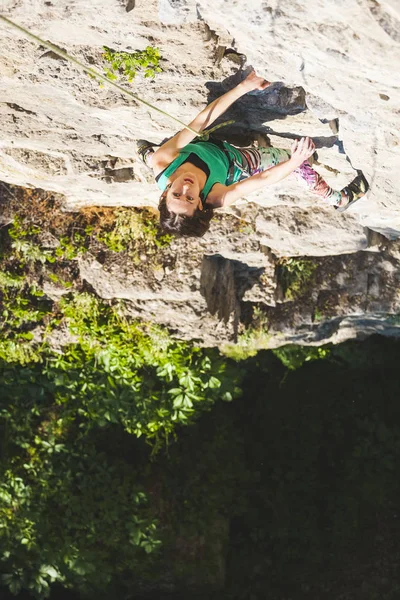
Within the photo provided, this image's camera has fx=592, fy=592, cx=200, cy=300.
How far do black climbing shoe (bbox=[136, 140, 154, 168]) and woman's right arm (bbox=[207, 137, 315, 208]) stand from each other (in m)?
0.64

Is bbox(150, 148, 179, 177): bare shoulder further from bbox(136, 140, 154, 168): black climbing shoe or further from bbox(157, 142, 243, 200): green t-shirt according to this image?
bbox(136, 140, 154, 168): black climbing shoe

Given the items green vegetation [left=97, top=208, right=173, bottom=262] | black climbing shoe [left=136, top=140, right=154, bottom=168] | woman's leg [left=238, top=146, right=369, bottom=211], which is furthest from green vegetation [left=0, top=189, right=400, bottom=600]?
woman's leg [left=238, top=146, right=369, bottom=211]

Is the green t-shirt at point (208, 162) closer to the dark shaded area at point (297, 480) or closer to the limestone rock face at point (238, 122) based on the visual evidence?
the limestone rock face at point (238, 122)

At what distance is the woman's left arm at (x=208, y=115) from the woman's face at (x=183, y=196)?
34cm

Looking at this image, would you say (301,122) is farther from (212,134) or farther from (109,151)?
(109,151)

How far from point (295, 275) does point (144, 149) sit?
1703 mm

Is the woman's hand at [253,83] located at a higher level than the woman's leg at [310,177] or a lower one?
higher

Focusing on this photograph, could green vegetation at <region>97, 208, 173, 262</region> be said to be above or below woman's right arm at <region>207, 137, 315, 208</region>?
below

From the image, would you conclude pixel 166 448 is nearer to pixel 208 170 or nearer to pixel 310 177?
pixel 310 177

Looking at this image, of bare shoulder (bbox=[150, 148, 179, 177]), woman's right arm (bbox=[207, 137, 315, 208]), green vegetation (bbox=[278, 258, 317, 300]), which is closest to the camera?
woman's right arm (bbox=[207, 137, 315, 208])

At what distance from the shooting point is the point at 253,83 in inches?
111

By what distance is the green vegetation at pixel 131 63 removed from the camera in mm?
2822

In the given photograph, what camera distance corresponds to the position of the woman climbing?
9.09 ft

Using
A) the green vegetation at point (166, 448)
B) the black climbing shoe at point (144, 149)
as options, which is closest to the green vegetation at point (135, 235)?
the green vegetation at point (166, 448)
